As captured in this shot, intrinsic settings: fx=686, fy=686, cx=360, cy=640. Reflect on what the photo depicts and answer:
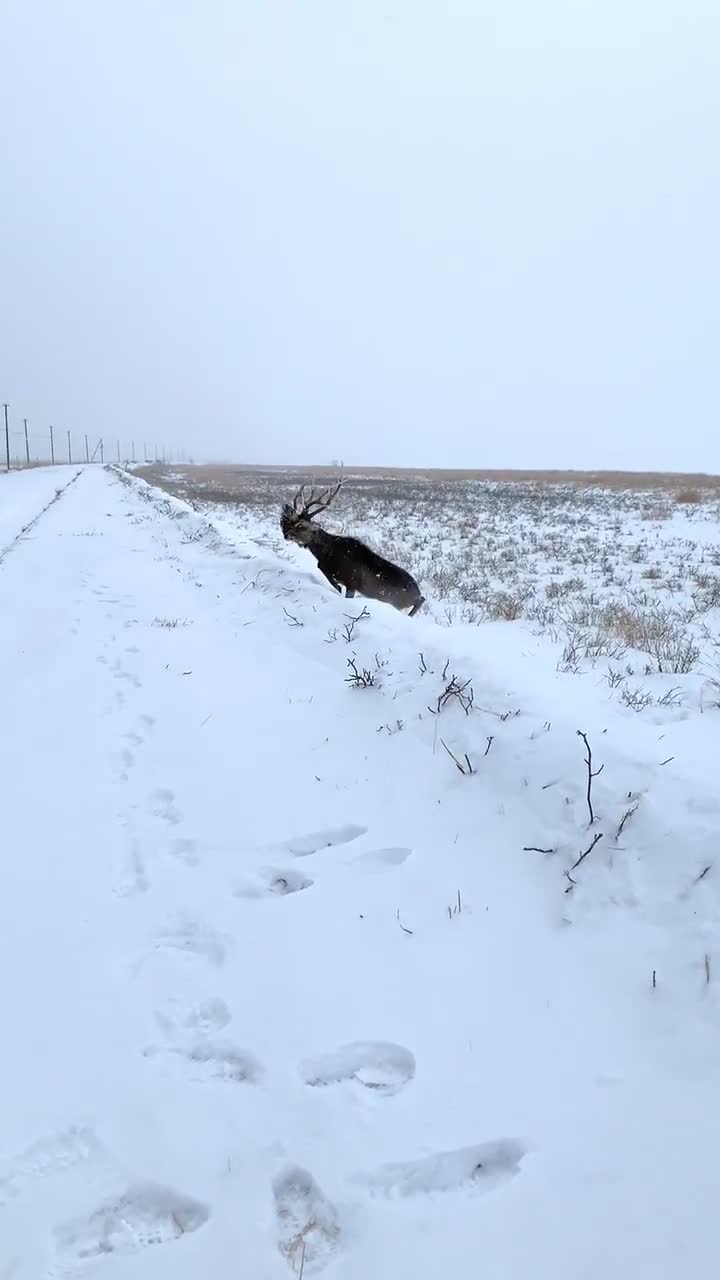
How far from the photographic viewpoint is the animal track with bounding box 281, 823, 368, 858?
3.71 meters

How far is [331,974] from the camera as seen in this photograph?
2.85 m

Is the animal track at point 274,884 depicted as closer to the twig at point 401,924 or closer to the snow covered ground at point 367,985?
the snow covered ground at point 367,985

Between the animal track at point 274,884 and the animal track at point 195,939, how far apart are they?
27 centimetres

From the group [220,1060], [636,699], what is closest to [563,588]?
[636,699]

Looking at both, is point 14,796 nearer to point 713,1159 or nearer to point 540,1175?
point 540,1175

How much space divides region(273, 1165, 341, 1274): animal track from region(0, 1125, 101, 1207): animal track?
1.92 feet

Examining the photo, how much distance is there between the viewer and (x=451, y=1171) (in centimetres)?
208

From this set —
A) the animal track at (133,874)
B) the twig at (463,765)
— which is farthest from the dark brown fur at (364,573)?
the animal track at (133,874)

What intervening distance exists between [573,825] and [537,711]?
980 millimetres

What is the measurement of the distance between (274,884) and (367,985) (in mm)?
799

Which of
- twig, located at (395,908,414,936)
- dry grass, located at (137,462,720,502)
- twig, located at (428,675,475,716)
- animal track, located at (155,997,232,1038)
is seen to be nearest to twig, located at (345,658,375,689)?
twig, located at (428,675,475,716)

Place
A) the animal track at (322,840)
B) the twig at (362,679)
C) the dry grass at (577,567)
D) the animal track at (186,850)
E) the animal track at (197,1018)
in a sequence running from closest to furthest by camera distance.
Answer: the animal track at (197,1018), the animal track at (186,850), the animal track at (322,840), the twig at (362,679), the dry grass at (577,567)

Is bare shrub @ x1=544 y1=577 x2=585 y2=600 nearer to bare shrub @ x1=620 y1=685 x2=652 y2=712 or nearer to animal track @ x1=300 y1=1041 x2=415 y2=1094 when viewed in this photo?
bare shrub @ x1=620 y1=685 x2=652 y2=712

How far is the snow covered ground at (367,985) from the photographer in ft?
6.32
